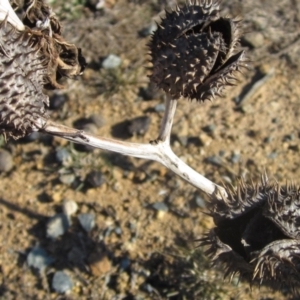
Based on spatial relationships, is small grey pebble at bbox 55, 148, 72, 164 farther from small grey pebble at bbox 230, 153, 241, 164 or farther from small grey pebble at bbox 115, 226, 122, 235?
small grey pebble at bbox 230, 153, 241, 164

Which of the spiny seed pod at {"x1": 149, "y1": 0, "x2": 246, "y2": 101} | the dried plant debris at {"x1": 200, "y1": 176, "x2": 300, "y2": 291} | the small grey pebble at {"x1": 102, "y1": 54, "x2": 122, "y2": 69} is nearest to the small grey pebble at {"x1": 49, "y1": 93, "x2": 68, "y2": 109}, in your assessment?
the small grey pebble at {"x1": 102, "y1": 54, "x2": 122, "y2": 69}

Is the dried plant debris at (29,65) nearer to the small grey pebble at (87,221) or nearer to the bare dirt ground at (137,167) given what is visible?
the bare dirt ground at (137,167)

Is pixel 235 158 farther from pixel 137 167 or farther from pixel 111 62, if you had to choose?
pixel 111 62

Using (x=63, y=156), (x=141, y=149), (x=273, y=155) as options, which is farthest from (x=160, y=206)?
(x=141, y=149)

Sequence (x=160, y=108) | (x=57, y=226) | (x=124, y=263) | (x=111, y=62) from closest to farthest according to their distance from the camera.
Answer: (x=124, y=263) < (x=57, y=226) < (x=160, y=108) < (x=111, y=62)

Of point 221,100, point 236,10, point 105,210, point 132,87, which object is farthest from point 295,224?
point 236,10

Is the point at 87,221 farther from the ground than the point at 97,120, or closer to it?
closer to it
